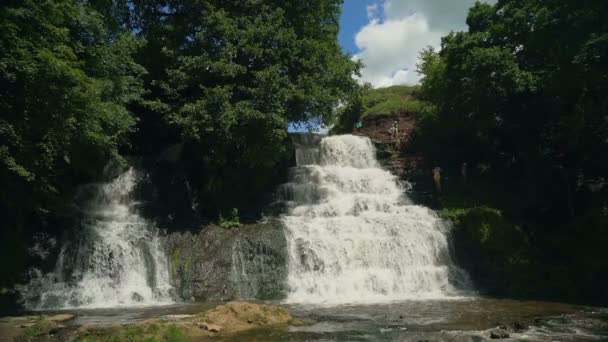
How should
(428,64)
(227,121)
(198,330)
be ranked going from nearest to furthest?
(198,330) → (227,121) → (428,64)

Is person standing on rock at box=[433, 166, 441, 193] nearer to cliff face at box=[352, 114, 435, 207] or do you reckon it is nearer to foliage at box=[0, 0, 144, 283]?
cliff face at box=[352, 114, 435, 207]

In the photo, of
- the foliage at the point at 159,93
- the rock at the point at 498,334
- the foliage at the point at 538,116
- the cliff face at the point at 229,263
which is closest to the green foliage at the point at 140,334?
the foliage at the point at 159,93

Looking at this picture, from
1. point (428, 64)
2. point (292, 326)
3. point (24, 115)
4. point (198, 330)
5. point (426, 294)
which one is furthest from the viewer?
point (428, 64)

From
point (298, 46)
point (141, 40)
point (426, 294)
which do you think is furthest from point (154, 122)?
point (426, 294)

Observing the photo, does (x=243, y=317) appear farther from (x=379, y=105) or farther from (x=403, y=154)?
(x=379, y=105)

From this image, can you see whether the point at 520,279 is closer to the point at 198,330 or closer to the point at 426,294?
the point at 426,294

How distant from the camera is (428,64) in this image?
35531mm

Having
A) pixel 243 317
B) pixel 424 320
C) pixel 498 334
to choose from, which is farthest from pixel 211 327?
pixel 498 334

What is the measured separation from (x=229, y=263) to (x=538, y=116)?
14.7 m

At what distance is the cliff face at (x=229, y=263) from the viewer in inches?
718

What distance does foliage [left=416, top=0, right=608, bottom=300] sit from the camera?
60.2 feet

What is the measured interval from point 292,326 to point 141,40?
19.3 m

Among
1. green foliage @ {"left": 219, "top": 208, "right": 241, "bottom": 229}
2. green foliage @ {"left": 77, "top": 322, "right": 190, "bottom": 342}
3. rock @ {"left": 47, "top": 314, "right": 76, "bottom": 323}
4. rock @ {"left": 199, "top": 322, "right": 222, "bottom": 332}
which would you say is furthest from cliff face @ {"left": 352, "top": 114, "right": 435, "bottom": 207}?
green foliage @ {"left": 77, "top": 322, "right": 190, "bottom": 342}

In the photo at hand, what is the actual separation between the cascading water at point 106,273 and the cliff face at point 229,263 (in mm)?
628
